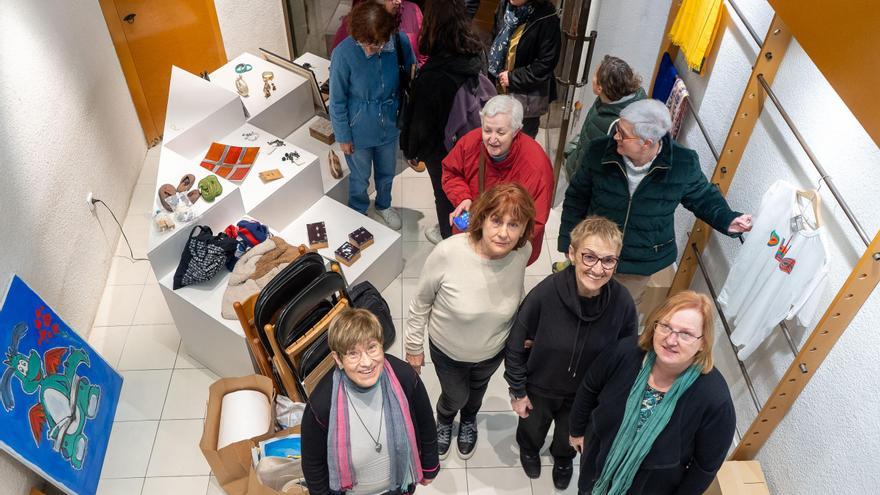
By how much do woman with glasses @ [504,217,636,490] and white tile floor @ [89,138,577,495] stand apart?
0.77 meters

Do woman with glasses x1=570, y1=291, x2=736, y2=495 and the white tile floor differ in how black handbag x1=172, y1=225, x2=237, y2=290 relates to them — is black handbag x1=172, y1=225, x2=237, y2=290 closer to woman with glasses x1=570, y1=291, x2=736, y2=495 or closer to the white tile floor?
the white tile floor

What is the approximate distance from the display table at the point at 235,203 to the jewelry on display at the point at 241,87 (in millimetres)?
52

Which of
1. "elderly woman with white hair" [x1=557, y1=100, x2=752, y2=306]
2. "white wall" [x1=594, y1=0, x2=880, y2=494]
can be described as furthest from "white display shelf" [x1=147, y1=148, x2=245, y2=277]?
"white wall" [x1=594, y1=0, x2=880, y2=494]

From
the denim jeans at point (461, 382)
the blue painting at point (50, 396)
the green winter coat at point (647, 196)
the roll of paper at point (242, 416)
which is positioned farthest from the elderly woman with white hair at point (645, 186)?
the blue painting at point (50, 396)

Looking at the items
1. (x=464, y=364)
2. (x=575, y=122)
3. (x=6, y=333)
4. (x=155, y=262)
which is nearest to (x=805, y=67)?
(x=464, y=364)

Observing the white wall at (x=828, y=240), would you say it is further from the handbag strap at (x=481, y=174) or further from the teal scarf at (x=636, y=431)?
the handbag strap at (x=481, y=174)

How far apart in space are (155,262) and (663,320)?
115 inches

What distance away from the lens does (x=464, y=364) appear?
3400 millimetres

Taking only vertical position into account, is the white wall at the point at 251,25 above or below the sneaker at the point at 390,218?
above

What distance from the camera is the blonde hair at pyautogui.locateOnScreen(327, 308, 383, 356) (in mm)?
2482

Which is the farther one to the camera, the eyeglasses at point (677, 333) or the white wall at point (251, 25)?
the white wall at point (251, 25)

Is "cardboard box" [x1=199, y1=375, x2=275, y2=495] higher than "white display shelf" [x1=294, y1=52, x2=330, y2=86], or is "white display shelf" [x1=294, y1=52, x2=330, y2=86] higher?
"white display shelf" [x1=294, y1=52, x2=330, y2=86]

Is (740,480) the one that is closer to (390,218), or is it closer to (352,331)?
(352,331)

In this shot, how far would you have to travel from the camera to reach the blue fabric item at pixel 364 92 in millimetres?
4410
